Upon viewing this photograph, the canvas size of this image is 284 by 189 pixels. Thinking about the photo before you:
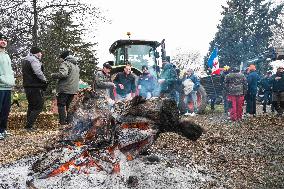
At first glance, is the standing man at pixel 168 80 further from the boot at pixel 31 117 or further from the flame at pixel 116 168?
the flame at pixel 116 168

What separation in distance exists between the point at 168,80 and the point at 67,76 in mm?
Result: 5752

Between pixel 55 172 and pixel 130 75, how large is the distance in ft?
26.5

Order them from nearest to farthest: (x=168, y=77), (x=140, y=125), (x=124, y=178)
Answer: (x=124, y=178)
(x=140, y=125)
(x=168, y=77)

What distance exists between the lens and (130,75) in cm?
1212

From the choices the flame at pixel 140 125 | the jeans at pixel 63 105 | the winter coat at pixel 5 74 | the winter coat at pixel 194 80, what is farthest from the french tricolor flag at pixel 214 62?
the flame at pixel 140 125

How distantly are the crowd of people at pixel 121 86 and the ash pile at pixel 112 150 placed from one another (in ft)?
1.27

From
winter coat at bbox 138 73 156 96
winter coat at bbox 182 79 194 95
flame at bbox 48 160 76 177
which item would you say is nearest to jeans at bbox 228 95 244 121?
winter coat at bbox 182 79 194 95

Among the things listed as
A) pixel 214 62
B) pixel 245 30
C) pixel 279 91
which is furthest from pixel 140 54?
pixel 245 30

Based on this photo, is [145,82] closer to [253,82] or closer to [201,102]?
[201,102]

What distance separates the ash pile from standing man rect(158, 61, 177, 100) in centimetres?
814

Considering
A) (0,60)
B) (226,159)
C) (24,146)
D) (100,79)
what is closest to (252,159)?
(226,159)

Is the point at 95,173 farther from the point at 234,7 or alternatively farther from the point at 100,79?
the point at 234,7

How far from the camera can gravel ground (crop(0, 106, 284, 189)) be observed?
14.7ft

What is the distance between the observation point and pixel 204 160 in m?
5.73
